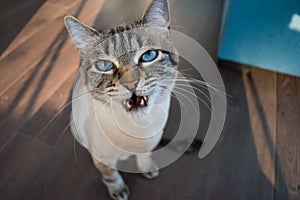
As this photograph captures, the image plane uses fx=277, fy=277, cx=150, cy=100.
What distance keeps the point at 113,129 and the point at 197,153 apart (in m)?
0.40

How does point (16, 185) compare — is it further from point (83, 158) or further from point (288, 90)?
point (288, 90)

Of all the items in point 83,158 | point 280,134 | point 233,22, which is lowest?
point 280,134

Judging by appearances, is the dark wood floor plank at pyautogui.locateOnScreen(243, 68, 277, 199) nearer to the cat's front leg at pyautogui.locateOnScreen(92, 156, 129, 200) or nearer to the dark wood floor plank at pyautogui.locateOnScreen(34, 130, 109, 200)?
the cat's front leg at pyautogui.locateOnScreen(92, 156, 129, 200)

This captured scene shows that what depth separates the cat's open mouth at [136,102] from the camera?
626 mm

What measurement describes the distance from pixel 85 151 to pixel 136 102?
454mm

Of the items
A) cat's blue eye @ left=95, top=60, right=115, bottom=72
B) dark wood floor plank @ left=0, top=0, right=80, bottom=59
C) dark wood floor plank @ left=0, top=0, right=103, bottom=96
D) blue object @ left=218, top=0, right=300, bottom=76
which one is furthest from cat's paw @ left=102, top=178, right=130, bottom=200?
dark wood floor plank @ left=0, top=0, right=80, bottom=59

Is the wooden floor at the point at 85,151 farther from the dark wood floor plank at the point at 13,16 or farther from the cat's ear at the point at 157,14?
the cat's ear at the point at 157,14

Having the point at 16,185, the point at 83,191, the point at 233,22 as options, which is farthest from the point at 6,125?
the point at 233,22

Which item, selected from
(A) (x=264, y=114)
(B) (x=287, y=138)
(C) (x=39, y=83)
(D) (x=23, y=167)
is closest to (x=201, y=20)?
(A) (x=264, y=114)

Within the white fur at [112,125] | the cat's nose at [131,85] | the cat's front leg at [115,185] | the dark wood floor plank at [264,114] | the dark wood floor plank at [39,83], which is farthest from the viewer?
the dark wood floor plank at [39,83]

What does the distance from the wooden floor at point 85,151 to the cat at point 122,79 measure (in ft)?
0.87

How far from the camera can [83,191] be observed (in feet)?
3.00

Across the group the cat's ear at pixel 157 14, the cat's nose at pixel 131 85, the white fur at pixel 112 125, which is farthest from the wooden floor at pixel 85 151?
the cat's nose at pixel 131 85

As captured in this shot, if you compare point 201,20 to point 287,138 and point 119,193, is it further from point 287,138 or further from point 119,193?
point 119,193
